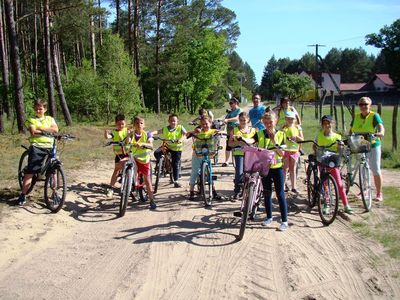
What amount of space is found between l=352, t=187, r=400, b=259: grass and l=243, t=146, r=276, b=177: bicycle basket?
5.94 ft

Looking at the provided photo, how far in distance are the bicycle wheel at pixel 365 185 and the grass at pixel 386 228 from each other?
0.58 feet

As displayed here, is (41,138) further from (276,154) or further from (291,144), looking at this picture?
(291,144)

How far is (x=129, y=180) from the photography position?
7.92m

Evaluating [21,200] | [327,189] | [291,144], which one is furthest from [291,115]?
[21,200]

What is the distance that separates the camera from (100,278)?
17.5 ft

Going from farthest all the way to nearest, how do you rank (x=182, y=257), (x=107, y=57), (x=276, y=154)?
(x=107, y=57)
(x=276, y=154)
(x=182, y=257)

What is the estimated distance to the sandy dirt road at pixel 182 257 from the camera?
5016mm

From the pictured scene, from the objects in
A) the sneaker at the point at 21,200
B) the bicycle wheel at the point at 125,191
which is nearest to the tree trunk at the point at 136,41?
the sneaker at the point at 21,200

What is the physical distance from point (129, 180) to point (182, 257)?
2417mm

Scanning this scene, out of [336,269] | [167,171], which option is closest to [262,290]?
[336,269]

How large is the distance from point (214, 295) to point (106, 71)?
2524cm

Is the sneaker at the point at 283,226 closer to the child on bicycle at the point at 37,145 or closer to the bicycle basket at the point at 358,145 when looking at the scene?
the bicycle basket at the point at 358,145

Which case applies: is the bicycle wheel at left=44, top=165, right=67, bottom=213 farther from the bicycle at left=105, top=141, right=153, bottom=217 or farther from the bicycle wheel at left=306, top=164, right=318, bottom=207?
the bicycle wheel at left=306, top=164, right=318, bottom=207

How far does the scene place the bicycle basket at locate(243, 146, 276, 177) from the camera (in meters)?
6.71
